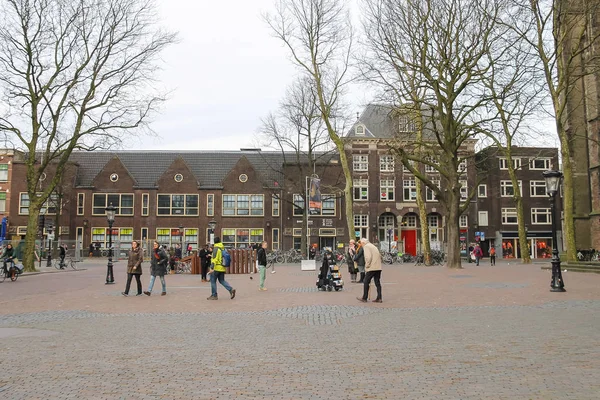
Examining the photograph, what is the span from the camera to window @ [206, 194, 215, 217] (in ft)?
194

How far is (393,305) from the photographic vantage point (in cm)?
1350

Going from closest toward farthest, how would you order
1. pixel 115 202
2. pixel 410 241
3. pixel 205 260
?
pixel 205 260 → pixel 115 202 → pixel 410 241

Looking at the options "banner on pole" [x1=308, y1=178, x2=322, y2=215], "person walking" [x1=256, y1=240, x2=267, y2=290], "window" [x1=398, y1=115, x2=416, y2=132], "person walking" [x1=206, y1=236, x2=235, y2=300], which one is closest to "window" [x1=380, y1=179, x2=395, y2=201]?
"window" [x1=398, y1=115, x2=416, y2=132]

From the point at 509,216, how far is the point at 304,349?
58382mm

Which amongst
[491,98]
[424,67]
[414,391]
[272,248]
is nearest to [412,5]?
[424,67]

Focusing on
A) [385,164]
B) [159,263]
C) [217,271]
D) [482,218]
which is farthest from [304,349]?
[482,218]

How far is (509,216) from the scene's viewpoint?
61.4 meters

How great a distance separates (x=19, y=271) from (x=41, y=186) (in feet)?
127

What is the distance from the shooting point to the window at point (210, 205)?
59000mm

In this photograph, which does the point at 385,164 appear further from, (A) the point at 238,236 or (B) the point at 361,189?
(A) the point at 238,236

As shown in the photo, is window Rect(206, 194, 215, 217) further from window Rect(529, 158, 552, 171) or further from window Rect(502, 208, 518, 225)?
window Rect(529, 158, 552, 171)

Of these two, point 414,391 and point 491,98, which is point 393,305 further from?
point 491,98

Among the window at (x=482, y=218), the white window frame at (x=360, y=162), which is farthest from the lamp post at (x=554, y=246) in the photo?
the window at (x=482, y=218)

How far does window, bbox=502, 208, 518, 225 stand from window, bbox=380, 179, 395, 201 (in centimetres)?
1310
